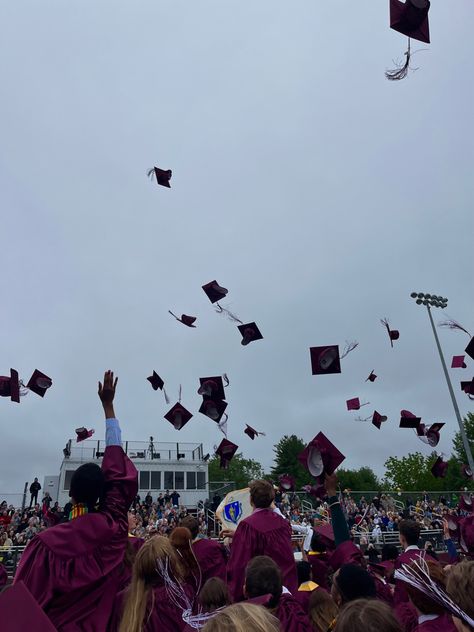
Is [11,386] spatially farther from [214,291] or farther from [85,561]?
[85,561]

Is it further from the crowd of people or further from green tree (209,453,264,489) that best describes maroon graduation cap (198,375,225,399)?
green tree (209,453,264,489)

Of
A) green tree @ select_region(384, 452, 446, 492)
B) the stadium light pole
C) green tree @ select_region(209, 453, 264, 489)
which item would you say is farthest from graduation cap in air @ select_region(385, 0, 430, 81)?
green tree @ select_region(209, 453, 264, 489)

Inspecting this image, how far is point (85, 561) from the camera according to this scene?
273cm

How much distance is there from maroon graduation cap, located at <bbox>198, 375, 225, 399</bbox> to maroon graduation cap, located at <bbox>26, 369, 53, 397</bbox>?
3.24 metres

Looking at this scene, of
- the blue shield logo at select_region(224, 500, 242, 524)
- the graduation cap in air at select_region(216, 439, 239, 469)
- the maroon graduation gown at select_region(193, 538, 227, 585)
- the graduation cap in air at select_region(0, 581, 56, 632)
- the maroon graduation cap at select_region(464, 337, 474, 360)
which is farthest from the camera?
the graduation cap in air at select_region(216, 439, 239, 469)

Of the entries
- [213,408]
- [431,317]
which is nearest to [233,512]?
[213,408]

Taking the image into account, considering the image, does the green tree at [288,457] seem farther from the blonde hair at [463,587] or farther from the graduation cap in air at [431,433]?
the blonde hair at [463,587]

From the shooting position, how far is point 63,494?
29.3m

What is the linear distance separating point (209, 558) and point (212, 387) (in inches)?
279

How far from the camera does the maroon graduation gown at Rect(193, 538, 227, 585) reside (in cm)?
441

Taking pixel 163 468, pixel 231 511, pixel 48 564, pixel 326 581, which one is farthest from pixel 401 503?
pixel 48 564

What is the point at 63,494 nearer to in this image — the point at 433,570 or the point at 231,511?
the point at 231,511

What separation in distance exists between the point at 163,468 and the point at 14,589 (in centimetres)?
3233

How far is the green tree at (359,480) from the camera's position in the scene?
241 feet
